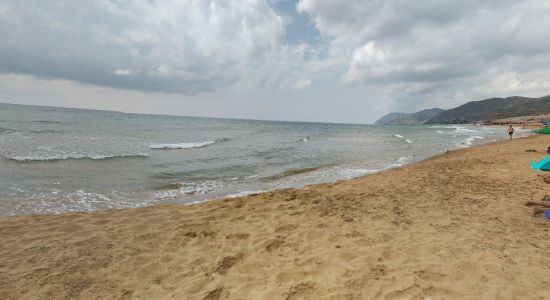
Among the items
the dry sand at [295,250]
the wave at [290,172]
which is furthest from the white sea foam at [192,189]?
the wave at [290,172]

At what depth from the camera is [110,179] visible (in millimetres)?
12883

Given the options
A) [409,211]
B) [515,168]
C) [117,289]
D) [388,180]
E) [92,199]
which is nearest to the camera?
[117,289]

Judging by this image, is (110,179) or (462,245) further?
(110,179)

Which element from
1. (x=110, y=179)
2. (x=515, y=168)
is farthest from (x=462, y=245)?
(x=110, y=179)

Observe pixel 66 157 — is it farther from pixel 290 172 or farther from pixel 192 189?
pixel 290 172

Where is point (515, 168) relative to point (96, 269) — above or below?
above

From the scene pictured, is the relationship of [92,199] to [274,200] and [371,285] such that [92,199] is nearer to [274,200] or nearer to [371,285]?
[274,200]

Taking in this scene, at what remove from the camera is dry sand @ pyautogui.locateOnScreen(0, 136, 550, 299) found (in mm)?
4133

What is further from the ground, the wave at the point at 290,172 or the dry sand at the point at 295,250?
the dry sand at the point at 295,250

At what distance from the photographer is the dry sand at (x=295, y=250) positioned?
4.13 metres

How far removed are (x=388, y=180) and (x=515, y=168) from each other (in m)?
5.47

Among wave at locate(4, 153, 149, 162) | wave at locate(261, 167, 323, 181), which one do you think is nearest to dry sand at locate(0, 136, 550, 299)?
wave at locate(261, 167, 323, 181)

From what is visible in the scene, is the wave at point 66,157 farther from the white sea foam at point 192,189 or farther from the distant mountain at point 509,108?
the distant mountain at point 509,108

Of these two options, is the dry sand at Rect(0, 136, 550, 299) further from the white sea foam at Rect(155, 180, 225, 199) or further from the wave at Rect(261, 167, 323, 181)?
the wave at Rect(261, 167, 323, 181)
